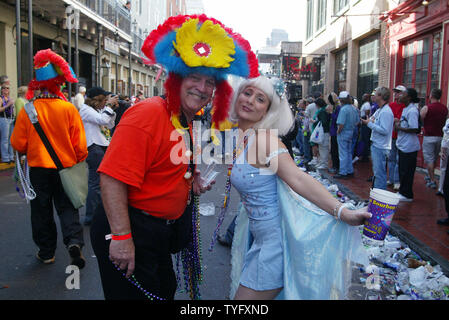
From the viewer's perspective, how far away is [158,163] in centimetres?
194

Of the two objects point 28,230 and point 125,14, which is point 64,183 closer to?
point 28,230

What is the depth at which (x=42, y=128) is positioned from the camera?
3.86 metres

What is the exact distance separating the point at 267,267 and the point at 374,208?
0.67 meters

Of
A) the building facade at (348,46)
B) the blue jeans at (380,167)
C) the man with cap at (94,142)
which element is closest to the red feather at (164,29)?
the man with cap at (94,142)

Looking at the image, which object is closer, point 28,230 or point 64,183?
point 64,183

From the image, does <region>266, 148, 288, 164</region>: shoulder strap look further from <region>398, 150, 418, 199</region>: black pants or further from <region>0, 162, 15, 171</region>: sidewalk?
<region>0, 162, 15, 171</region>: sidewalk

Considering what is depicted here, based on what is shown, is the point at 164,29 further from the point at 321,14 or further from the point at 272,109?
the point at 321,14

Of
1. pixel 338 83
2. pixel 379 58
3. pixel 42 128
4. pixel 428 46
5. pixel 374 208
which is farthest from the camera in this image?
pixel 338 83

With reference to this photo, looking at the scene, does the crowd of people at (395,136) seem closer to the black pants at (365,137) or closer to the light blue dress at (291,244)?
the black pants at (365,137)

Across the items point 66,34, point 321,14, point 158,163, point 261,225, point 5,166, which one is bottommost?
point 5,166

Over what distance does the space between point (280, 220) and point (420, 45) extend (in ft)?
33.5

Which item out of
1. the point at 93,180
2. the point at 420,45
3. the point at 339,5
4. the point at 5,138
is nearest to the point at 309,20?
the point at 339,5

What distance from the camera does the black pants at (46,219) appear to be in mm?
3902

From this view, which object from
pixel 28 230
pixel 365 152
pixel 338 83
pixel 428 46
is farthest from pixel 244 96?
pixel 338 83
